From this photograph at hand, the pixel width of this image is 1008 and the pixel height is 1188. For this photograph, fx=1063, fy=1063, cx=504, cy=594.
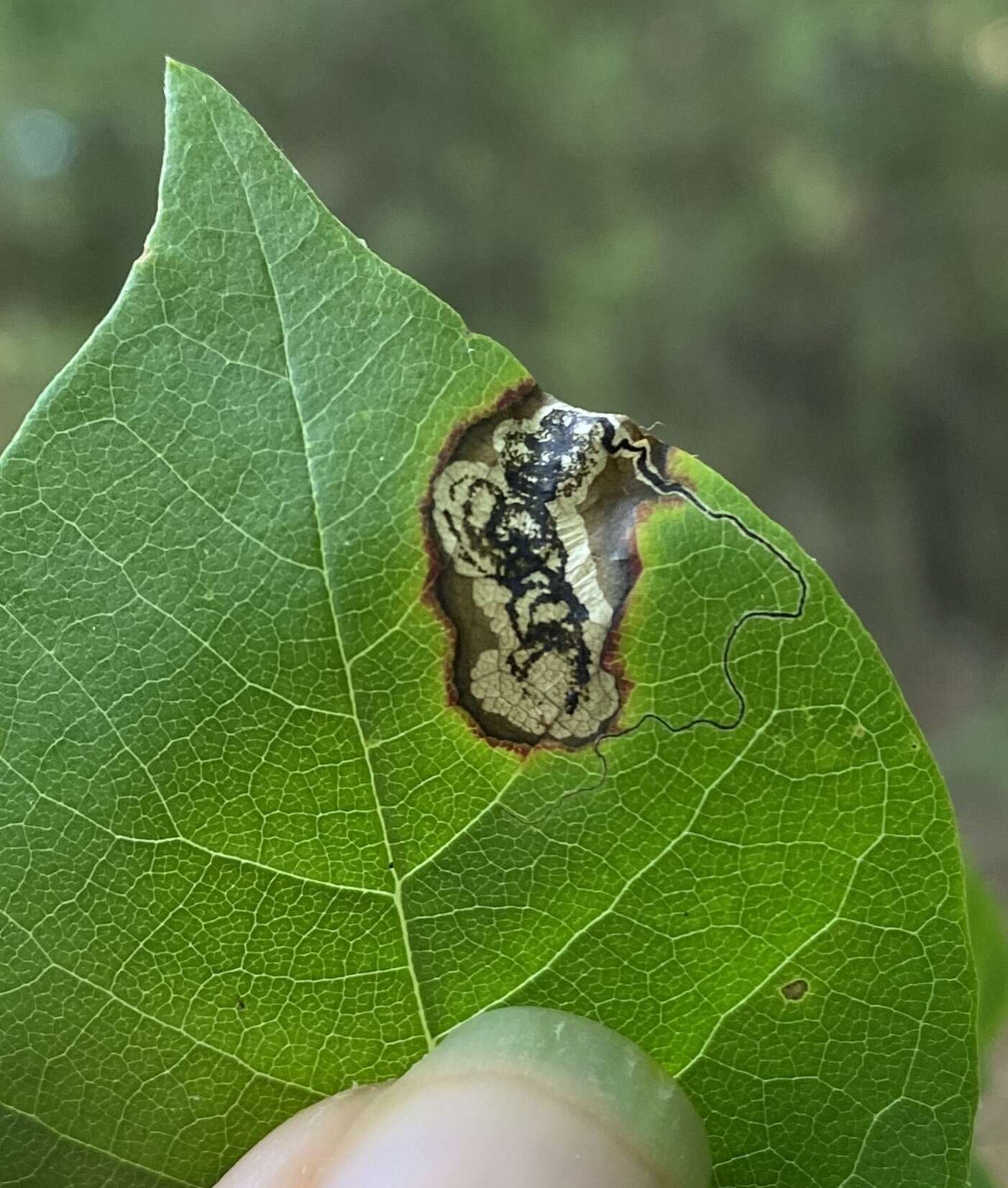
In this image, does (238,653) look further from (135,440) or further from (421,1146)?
(421,1146)

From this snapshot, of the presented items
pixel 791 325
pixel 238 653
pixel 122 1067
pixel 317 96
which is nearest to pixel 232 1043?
pixel 122 1067

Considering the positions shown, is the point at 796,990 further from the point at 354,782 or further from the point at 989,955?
the point at 989,955

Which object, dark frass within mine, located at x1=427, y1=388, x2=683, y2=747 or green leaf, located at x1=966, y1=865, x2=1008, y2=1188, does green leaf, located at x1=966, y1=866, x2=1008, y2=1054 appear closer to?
green leaf, located at x1=966, y1=865, x2=1008, y2=1188

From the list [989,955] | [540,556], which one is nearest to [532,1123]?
[540,556]

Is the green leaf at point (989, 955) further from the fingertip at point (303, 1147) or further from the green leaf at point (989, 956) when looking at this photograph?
the fingertip at point (303, 1147)

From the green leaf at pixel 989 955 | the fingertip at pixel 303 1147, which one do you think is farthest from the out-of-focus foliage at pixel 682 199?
the fingertip at pixel 303 1147

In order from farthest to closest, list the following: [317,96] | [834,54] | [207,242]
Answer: [834,54] < [317,96] < [207,242]
